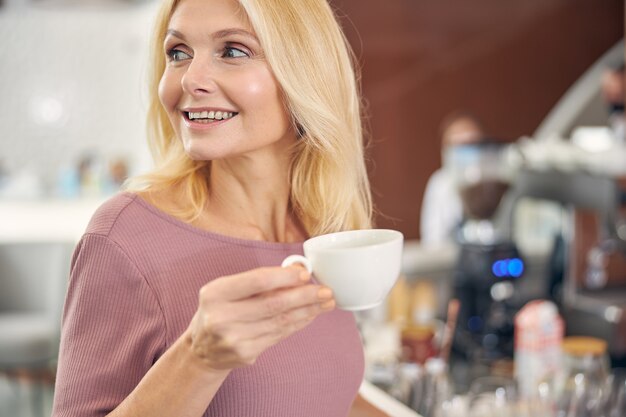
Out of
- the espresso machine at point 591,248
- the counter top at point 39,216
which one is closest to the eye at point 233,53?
the espresso machine at point 591,248

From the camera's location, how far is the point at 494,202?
298 cm

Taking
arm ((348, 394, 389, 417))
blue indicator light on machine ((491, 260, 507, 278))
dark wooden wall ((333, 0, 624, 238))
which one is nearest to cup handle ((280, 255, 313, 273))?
arm ((348, 394, 389, 417))

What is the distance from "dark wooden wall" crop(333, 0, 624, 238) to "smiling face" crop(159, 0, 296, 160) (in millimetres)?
3921

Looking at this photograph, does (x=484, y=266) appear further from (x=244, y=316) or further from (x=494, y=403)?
(x=244, y=316)

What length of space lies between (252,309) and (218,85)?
1.26ft

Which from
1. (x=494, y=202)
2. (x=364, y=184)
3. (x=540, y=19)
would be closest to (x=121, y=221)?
(x=364, y=184)

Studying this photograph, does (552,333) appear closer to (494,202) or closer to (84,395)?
(494,202)

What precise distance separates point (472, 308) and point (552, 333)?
1.87ft

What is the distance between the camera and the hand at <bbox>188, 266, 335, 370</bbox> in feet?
2.85

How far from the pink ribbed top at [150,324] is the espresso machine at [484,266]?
1405 millimetres

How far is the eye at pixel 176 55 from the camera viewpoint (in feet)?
3.96

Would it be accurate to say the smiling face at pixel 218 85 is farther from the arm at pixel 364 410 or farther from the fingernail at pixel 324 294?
the arm at pixel 364 410

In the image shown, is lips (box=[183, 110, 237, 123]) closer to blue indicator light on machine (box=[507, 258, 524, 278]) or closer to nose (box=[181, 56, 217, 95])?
nose (box=[181, 56, 217, 95])

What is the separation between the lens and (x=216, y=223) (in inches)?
50.5
